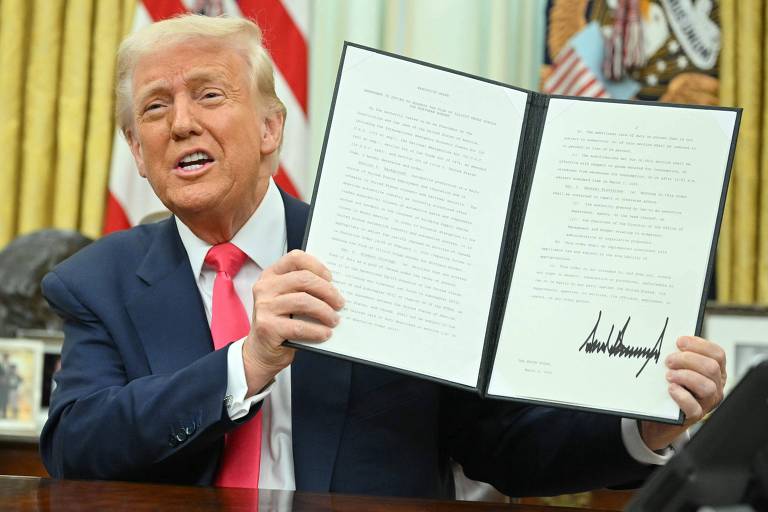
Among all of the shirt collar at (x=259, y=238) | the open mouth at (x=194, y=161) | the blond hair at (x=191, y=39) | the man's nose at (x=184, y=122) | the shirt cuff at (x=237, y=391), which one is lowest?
the shirt cuff at (x=237, y=391)

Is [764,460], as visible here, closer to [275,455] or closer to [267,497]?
[267,497]

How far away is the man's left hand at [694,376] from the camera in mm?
1508

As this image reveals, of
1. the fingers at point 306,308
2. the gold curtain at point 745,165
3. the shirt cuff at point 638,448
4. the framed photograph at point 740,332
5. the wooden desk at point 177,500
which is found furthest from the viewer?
the gold curtain at point 745,165

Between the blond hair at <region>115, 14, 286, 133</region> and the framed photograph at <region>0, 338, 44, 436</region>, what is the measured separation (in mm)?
839

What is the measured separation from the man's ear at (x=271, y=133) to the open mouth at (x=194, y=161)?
0.13 metres

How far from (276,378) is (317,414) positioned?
97 millimetres

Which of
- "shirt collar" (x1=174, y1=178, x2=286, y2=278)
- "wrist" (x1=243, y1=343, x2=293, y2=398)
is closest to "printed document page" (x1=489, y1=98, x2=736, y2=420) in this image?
"wrist" (x1=243, y1=343, x2=293, y2=398)

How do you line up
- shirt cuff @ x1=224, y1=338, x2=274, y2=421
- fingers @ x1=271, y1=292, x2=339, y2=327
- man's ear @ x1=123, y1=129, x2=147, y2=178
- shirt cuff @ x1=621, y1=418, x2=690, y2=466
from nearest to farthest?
fingers @ x1=271, y1=292, x2=339, y2=327 < shirt cuff @ x1=224, y1=338, x2=274, y2=421 < shirt cuff @ x1=621, y1=418, x2=690, y2=466 < man's ear @ x1=123, y1=129, x2=147, y2=178

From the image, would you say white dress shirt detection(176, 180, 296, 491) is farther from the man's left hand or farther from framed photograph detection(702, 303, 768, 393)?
framed photograph detection(702, 303, 768, 393)

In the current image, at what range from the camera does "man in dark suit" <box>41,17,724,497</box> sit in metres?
1.62

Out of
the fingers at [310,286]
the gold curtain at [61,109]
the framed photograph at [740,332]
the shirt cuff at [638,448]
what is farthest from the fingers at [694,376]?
the gold curtain at [61,109]

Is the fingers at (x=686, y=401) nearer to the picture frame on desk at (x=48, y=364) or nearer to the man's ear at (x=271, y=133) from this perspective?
the man's ear at (x=271, y=133)

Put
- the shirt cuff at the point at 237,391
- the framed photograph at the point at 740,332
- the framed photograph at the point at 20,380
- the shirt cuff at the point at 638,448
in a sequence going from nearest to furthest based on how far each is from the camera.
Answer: the shirt cuff at the point at 237,391, the shirt cuff at the point at 638,448, the framed photograph at the point at 20,380, the framed photograph at the point at 740,332

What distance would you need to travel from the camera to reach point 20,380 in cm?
260
